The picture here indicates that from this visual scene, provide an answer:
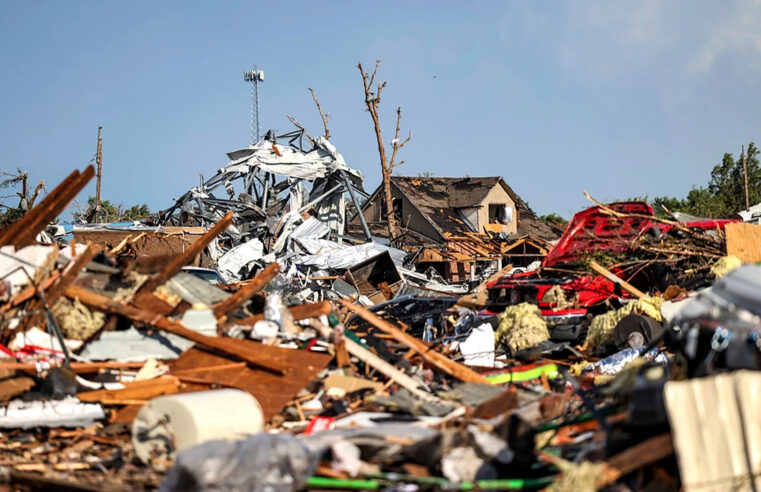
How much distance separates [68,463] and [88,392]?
3.38ft

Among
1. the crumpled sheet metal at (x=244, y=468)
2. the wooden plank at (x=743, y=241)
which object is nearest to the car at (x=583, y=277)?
the wooden plank at (x=743, y=241)

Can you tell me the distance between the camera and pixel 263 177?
1074 inches

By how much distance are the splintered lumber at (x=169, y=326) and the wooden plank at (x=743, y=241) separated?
692 centimetres

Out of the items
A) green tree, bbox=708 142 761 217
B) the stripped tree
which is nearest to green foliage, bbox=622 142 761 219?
green tree, bbox=708 142 761 217

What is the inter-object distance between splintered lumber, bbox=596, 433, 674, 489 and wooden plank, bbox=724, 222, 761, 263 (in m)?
7.25

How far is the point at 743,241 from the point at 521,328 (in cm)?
338

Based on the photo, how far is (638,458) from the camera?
452cm

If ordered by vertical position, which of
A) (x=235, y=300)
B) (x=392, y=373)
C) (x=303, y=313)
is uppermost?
(x=235, y=300)

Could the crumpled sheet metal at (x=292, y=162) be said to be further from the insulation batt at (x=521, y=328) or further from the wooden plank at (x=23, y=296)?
the wooden plank at (x=23, y=296)

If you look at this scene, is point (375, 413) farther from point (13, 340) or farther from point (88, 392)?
point (13, 340)

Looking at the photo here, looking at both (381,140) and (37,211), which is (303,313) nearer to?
(37,211)

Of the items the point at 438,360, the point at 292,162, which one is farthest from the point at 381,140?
the point at 438,360

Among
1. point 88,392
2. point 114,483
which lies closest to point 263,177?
point 88,392

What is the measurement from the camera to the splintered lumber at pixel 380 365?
25.4ft
